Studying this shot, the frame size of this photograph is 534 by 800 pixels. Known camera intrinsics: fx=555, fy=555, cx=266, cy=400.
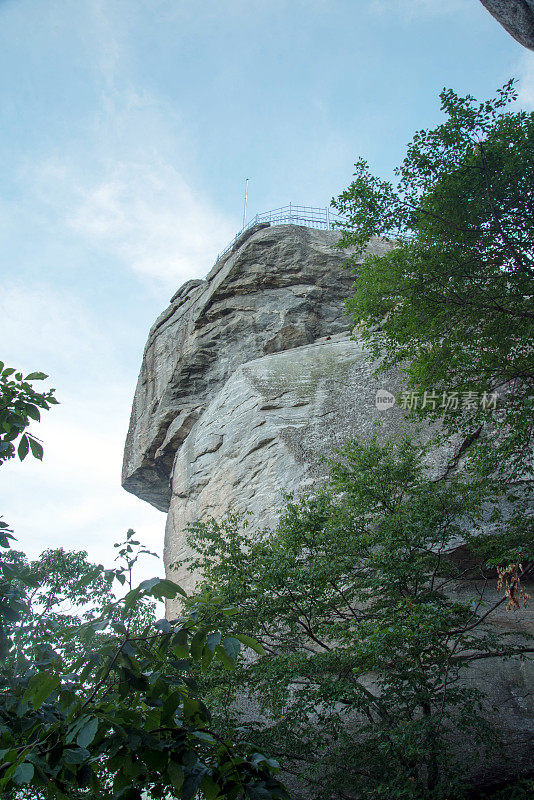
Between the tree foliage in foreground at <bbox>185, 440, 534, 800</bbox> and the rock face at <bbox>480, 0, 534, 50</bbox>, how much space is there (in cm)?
559

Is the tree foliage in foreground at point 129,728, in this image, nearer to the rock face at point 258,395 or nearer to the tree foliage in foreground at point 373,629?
the tree foliage in foreground at point 373,629

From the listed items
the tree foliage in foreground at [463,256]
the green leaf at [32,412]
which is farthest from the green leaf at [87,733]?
the tree foliage in foreground at [463,256]

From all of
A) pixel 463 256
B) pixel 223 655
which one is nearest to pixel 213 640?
pixel 223 655

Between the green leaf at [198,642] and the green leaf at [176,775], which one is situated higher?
the green leaf at [198,642]

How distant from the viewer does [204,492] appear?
49.5 ft

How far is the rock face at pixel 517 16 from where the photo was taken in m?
6.54

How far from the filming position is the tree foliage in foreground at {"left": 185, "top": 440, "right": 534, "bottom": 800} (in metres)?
6.15

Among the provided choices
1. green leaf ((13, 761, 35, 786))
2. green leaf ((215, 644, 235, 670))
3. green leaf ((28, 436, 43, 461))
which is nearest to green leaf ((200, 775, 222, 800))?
green leaf ((215, 644, 235, 670))

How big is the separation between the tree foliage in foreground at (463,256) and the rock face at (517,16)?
2.34 feet

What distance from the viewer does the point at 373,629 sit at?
6.34 m

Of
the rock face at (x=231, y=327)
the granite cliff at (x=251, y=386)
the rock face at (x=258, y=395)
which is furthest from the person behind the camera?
the rock face at (x=231, y=327)

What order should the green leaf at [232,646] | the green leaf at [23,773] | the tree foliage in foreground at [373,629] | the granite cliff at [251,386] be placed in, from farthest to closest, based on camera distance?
the granite cliff at [251,386]
the tree foliage in foreground at [373,629]
the green leaf at [232,646]
the green leaf at [23,773]

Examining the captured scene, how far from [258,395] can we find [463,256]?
815 centimetres

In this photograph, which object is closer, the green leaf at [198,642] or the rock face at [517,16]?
the green leaf at [198,642]
